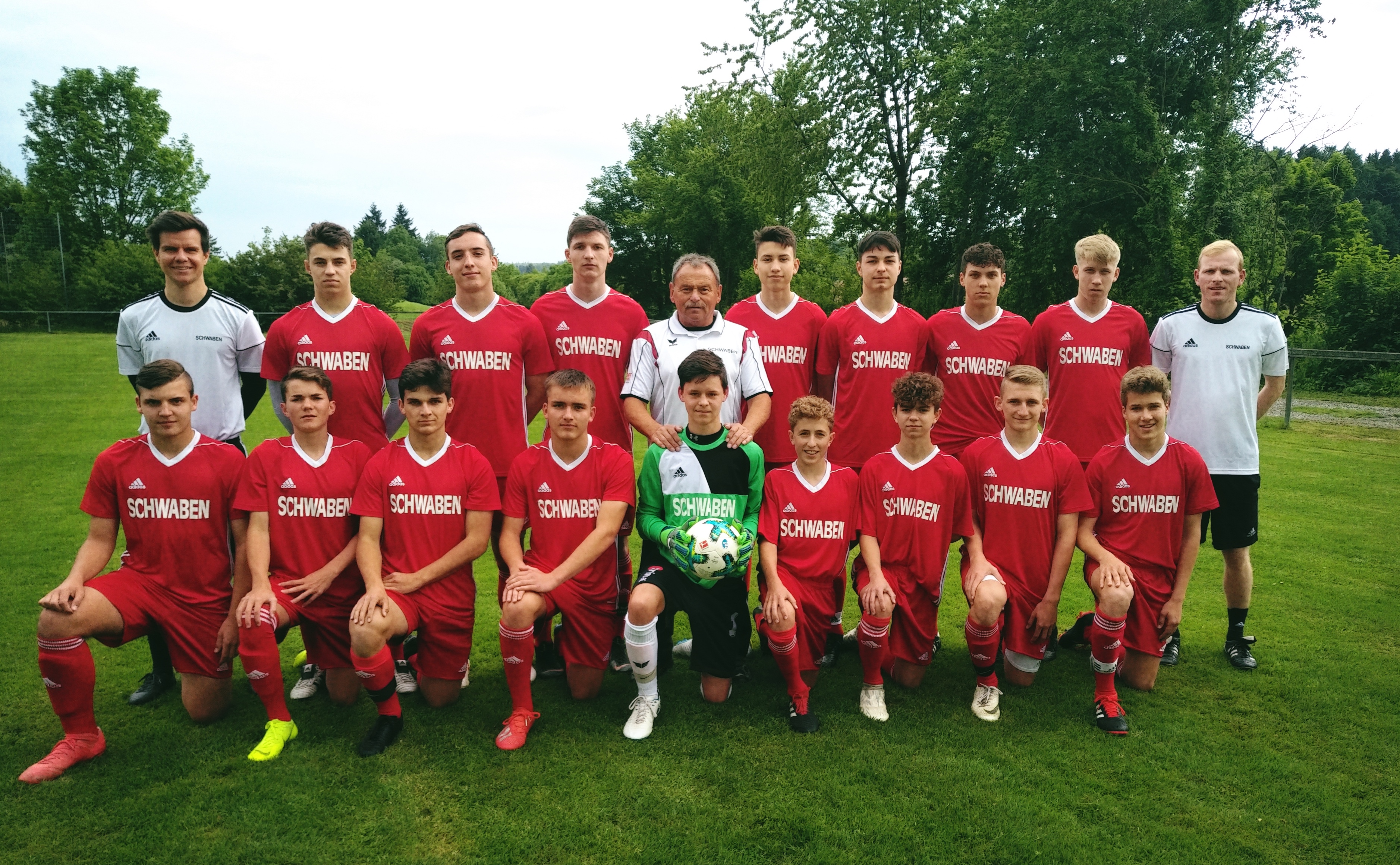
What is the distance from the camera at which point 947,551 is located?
409 centimetres

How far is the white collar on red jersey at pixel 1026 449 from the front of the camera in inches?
162

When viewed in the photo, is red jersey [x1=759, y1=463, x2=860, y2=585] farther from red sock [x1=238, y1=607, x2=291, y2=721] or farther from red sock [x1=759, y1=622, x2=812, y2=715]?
red sock [x1=238, y1=607, x2=291, y2=721]

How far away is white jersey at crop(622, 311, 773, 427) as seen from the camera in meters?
4.40

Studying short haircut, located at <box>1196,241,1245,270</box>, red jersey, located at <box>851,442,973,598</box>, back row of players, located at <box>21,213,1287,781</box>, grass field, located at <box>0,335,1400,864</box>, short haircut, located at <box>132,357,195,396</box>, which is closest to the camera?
grass field, located at <box>0,335,1400,864</box>

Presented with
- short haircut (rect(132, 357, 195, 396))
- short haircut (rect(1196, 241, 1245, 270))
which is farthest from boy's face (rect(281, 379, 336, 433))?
short haircut (rect(1196, 241, 1245, 270))

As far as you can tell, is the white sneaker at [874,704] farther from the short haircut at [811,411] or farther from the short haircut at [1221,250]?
the short haircut at [1221,250]

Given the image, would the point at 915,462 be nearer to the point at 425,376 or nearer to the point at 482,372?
the point at 482,372

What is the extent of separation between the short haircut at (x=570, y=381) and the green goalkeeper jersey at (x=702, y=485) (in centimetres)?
47

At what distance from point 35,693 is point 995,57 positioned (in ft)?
82.7

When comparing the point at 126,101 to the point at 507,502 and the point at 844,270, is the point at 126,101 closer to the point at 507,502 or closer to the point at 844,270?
the point at 844,270

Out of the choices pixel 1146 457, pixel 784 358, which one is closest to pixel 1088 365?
pixel 1146 457

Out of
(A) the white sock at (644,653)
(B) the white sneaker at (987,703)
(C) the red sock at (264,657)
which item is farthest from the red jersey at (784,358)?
(C) the red sock at (264,657)

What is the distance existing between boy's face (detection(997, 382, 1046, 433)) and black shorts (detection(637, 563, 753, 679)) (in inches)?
67.0

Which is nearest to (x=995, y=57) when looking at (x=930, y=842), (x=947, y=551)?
(x=947, y=551)
